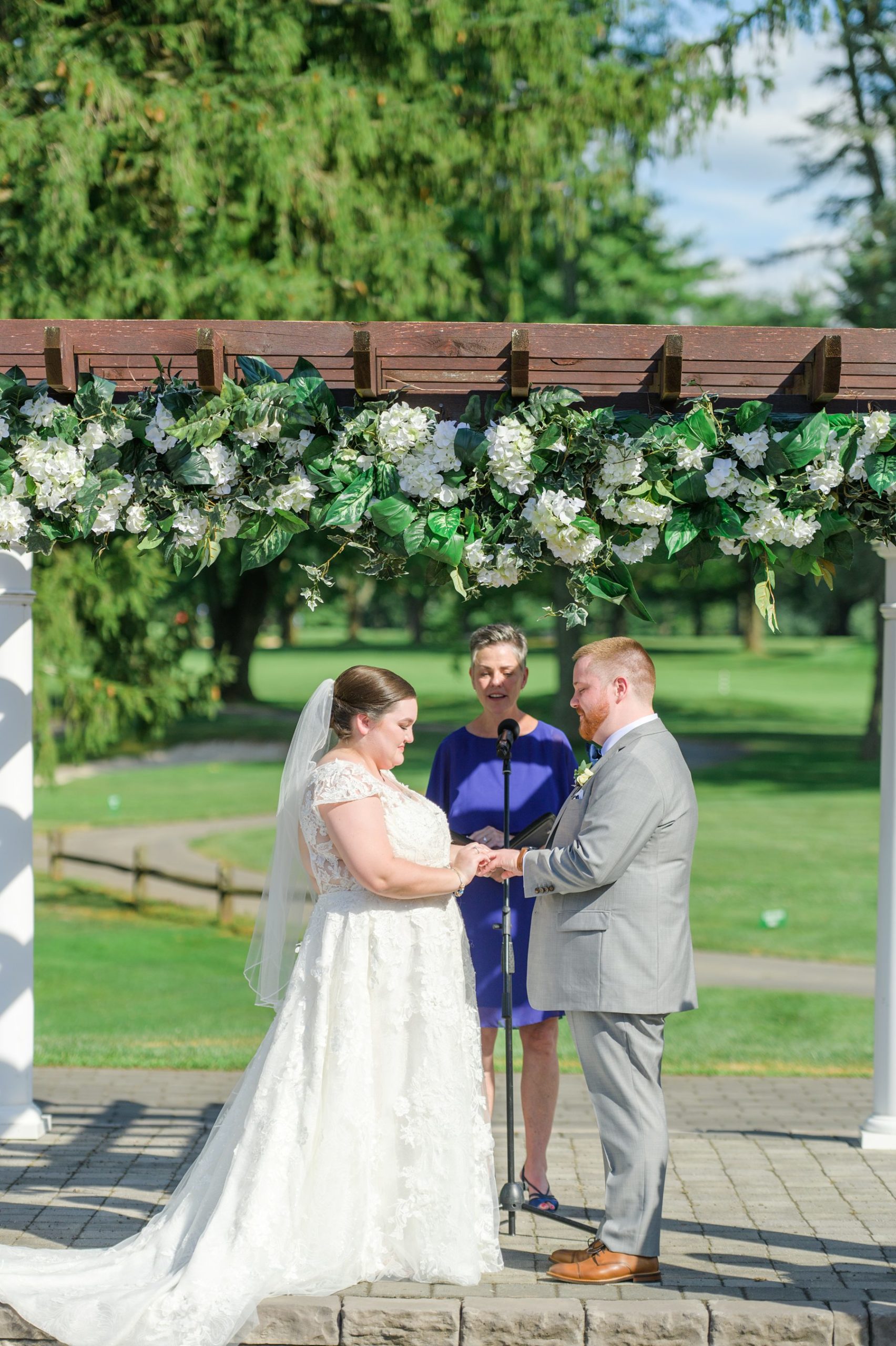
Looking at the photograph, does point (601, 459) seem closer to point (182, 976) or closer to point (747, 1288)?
point (747, 1288)

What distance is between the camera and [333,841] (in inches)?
182

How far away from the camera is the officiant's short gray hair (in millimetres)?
5500

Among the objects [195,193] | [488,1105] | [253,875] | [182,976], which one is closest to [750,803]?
[253,875]

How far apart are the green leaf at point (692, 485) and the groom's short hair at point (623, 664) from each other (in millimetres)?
550

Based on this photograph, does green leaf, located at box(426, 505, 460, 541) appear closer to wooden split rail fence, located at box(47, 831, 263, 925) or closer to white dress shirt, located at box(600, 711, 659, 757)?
white dress shirt, located at box(600, 711, 659, 757)

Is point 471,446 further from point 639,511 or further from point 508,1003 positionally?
point 508,1003

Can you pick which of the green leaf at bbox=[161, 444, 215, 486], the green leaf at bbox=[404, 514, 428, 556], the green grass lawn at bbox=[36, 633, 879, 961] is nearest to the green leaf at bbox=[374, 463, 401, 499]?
the green leaf at bbox=[404, 514, 428, 556]

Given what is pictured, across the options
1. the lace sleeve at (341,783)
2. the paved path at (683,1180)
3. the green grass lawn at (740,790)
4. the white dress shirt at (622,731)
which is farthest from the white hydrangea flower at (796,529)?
the green grass lawn at (740,790)

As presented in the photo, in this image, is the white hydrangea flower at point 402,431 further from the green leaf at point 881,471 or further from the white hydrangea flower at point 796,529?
the green leaf at point 881,471

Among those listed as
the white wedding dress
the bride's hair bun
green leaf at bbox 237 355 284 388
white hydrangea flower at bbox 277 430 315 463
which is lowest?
the white wedding dress

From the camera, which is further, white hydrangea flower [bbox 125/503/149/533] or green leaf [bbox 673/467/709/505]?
white hydrangea flower [bbox 125/503/149/533]

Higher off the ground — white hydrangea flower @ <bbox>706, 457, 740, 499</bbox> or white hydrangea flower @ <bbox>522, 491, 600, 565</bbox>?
white hydrangea flower @ <bbox>706, 457, 740, 499</bbox>

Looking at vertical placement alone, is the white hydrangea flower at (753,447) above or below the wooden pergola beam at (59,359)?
below

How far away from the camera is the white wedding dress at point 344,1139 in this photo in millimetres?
4512
